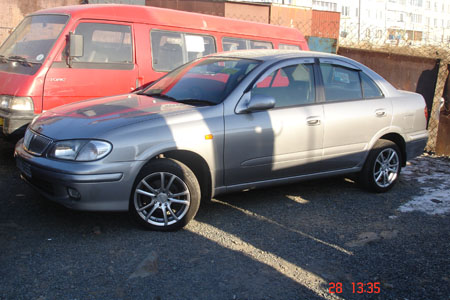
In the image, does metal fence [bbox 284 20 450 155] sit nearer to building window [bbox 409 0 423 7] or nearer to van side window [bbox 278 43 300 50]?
van side window [bbox 278 43 300 50]

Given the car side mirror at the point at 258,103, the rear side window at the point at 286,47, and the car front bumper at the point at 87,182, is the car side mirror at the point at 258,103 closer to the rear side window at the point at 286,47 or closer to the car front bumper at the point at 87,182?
the car front bumper at the point at 87,182

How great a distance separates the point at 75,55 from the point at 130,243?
3.00 m

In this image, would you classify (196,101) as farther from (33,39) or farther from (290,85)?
(33,39)

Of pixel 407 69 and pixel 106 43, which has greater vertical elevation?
pixel 106 43

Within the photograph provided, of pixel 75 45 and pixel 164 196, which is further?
pixel 75 45

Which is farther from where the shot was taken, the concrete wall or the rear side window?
the concrete wall

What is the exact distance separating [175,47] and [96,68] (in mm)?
1312

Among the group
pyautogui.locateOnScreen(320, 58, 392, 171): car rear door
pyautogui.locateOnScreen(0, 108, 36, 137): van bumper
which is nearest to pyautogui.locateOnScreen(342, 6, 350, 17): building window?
pyautogui.locateOnScreen(320, 58, 392, 171): car rear door

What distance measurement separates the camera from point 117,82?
6.39 metres

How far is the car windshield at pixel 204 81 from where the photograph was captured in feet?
15.6

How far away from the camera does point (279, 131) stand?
475 cm

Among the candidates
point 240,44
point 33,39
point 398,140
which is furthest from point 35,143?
point 240,44

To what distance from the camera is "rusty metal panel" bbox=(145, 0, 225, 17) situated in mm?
13640

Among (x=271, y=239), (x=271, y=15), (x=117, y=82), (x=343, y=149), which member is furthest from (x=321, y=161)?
(x=271, y=15)
